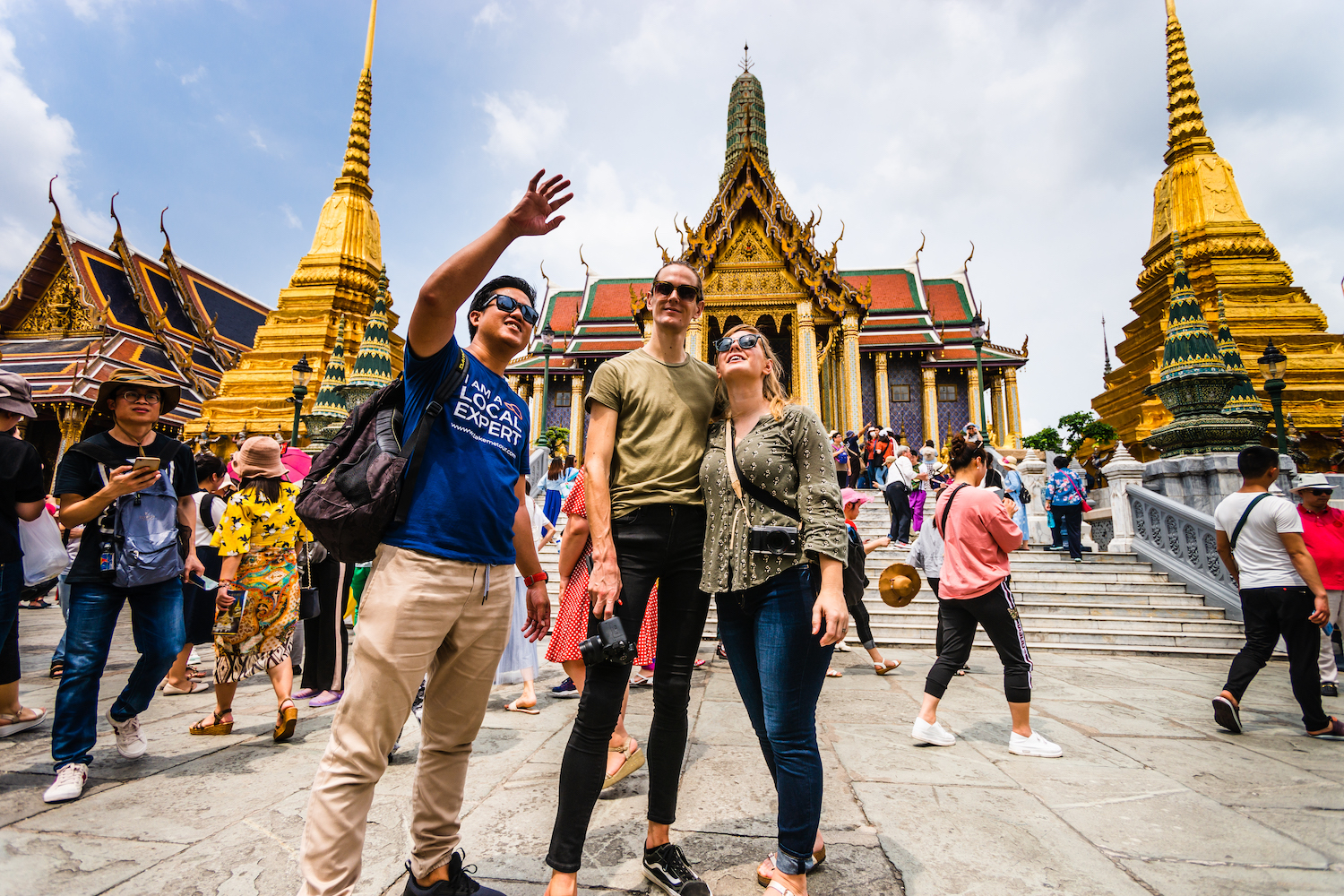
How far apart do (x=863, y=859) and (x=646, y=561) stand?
47.2 inches

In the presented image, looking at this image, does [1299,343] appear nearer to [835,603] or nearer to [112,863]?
[835,603]

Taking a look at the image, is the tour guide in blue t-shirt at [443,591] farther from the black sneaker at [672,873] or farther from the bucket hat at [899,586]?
the bucket hat at [899,586]

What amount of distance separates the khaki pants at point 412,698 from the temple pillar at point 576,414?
72.7 feet

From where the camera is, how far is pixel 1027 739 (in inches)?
132

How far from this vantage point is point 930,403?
2356 cm

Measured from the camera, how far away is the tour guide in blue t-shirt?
5.00 ft

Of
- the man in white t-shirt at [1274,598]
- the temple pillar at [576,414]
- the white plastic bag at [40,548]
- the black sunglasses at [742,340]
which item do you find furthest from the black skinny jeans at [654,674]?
the temple pillar at [576,414]

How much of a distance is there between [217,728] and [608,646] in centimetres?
322

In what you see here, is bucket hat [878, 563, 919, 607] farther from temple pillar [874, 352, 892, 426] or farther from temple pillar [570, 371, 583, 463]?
temple pillar [570, 371, 583, 463]

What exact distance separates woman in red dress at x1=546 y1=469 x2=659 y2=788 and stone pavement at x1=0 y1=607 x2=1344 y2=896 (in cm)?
14

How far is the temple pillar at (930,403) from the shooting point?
2336 centimetres

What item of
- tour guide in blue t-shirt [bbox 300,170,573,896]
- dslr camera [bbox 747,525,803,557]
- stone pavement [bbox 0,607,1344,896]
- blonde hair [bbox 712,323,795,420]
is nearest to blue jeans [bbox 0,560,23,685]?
stone pavement [bbox 0,607,1344,896]

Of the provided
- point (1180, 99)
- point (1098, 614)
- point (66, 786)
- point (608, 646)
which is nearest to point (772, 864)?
point (608, 646)

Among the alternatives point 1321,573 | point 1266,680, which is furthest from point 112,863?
point 1266,680
